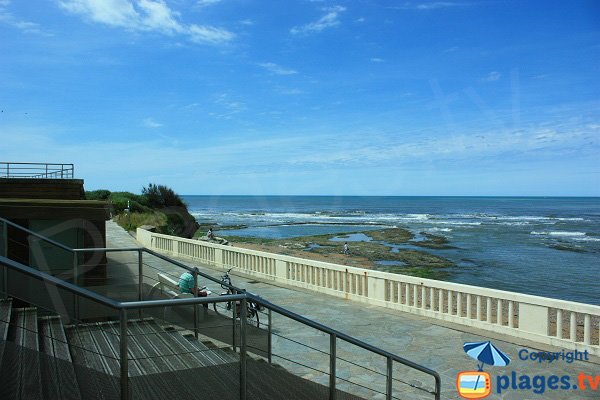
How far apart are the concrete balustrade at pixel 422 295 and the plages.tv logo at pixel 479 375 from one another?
1077 millimetres

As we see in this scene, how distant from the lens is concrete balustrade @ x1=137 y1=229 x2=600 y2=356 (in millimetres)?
7520

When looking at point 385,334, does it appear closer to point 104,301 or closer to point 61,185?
point 104,301

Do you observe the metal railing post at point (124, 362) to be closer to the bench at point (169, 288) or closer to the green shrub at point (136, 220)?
the bench at point (169, 288)

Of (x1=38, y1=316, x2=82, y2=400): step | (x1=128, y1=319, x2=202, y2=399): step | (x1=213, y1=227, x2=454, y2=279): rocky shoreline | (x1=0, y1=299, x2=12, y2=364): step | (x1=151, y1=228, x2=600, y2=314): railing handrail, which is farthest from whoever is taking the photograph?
(x1=213, y1=227, x2=454, y2=279): rocky shoreline

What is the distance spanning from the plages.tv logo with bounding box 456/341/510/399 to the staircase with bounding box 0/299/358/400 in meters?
2.08

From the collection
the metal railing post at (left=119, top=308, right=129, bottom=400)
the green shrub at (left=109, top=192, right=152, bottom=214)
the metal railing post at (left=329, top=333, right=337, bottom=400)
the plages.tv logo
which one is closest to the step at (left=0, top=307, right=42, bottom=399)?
the metal railing post at (left=119, top=308, right=129, bottom=400)

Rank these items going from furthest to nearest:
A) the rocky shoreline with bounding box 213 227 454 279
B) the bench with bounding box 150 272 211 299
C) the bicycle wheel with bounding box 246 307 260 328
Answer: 1. the rocky shoreline with bounding box 213 227 454 279
2. the bench with bounding box 150 272 211 299
3. the bicycle wheel with bounding box 246 307 260 328

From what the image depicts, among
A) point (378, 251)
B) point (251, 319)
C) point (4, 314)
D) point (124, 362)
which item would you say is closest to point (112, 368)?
point (124, 362)

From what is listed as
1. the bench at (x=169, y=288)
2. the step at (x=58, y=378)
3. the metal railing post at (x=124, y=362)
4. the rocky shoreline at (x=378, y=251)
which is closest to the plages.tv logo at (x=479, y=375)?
the bench at (x=169, y=288)

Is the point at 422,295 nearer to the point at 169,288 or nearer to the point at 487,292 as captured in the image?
the point at 487,292

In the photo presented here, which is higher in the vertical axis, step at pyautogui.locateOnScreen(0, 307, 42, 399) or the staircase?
step at pyautogui.locateOnScreen(0, 307, 42, 399)

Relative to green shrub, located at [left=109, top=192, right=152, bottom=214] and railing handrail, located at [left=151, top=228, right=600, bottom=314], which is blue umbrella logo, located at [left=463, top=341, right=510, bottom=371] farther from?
green shrub, located at [left=109, top=192, right=152, bottom=214]

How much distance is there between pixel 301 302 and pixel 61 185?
7710mm

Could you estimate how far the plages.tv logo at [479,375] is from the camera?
19.2 feet
